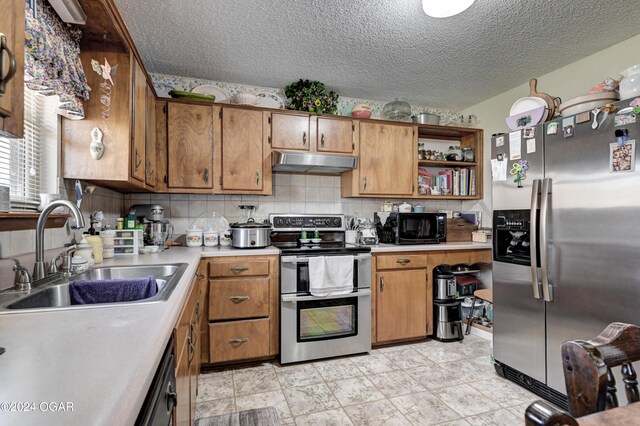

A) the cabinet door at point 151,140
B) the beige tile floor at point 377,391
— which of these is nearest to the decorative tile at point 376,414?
the beige tile floor at point 377,391

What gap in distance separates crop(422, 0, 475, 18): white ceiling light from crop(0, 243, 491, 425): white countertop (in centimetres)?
192

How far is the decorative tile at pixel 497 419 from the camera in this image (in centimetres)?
176

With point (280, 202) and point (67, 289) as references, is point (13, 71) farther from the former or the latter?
point (280, 202)

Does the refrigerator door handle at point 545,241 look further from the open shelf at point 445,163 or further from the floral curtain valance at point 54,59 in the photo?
the floral curtain valance at point 54,59

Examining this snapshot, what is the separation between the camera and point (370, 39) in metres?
2.30

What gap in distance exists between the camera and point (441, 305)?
2.88m

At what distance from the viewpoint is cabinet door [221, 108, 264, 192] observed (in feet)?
8.89

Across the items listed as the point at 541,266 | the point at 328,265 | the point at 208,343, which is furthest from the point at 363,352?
the point at 541,266

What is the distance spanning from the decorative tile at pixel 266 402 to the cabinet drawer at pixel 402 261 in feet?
4.17

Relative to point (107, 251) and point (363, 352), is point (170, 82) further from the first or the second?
point (363, 352)

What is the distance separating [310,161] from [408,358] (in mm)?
1794

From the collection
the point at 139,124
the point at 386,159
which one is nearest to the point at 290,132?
A: the point at 386,159

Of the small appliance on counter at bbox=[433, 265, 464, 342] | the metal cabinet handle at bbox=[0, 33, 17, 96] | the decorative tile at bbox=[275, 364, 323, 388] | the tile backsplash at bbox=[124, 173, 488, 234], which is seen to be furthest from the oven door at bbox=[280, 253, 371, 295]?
the metal cabinet handle at bbox=[0, 33, 17, 96]

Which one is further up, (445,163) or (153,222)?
(445,163)
